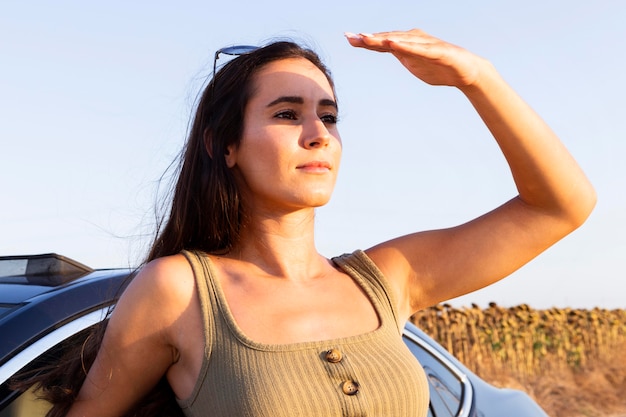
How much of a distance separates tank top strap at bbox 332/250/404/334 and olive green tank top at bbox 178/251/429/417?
0.17m

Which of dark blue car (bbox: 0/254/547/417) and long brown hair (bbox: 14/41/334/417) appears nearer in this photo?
dark blue car (bbox: 0/254/547/417)

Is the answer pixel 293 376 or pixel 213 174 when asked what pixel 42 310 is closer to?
pixel 213 174

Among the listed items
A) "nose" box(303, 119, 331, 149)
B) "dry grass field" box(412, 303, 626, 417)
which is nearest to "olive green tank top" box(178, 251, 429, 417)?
"nose" box(303, 119, 331, 149)

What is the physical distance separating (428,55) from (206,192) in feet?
2.48

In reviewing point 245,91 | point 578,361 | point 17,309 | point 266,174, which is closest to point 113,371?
point 17,309

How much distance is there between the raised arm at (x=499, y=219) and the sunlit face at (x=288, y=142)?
0.33 m

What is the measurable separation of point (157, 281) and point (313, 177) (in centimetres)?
49

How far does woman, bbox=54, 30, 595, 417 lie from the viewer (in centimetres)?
230

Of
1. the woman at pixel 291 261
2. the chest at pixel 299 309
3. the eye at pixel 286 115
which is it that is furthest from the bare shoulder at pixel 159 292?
the eye at pixel 286 115

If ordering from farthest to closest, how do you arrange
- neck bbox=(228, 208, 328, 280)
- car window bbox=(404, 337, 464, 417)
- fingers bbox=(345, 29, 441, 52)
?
car window bbox=(404, 337, 464, 417)
neck bbox=(228, 208, 328, 280)
fingers bbox=(345, 29, 441, 52)

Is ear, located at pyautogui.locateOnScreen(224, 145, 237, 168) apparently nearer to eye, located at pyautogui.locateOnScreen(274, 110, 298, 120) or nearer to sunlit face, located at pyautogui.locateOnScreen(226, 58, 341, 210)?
sunlit face, located at pyautogui.locateOnScreen(226, 58, 341, 210)

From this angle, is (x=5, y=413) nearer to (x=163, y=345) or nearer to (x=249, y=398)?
(x=163, y=345)

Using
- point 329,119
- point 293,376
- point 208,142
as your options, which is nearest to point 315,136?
point 329,119

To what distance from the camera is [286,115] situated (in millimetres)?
2547
